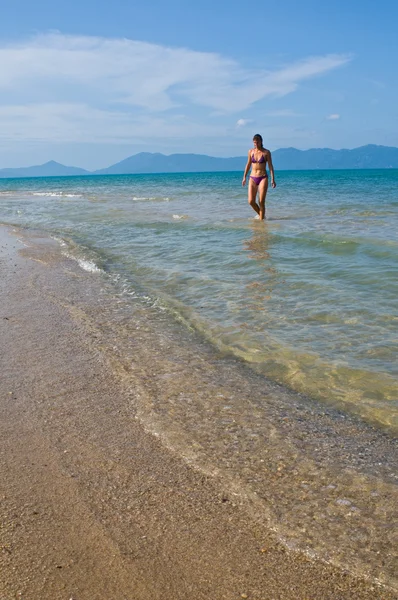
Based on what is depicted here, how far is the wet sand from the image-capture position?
2.00 meters

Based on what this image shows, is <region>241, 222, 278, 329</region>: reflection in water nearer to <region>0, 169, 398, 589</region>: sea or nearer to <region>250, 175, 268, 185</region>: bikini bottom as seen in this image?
<region>0, 169, 398, 589</region>: sea

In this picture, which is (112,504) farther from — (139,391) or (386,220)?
(386,220)

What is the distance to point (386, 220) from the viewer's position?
50.9ft

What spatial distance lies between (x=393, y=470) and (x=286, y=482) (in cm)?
64

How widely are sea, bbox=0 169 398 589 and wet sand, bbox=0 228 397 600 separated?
0.45ft

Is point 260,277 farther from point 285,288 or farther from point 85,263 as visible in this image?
point 85,263

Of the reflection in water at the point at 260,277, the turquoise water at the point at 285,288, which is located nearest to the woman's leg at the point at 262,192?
the turquoise water at the point at 285,288

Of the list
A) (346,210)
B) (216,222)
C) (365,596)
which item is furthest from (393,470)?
(346,210)

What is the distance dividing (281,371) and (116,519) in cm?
236

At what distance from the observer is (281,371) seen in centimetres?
446

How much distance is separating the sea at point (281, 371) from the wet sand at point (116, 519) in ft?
0.45

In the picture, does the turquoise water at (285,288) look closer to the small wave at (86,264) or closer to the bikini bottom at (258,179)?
the small wave at (86,264)

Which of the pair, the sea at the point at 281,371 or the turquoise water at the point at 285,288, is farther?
the turquoise water at the point at 285,288

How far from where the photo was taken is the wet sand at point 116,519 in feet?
6.56
